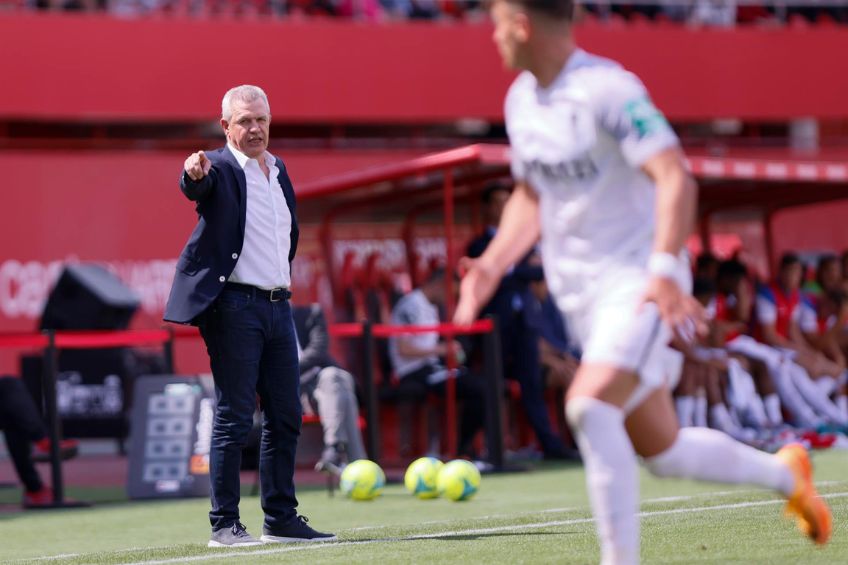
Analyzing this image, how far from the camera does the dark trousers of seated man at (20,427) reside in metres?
10.7

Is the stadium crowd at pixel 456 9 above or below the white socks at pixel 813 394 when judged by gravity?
above

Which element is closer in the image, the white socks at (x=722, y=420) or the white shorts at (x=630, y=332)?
the white shorts at (x=630, y=332)

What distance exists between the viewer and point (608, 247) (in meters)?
4.81

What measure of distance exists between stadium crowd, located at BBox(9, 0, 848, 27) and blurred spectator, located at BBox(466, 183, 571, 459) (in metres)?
10.6

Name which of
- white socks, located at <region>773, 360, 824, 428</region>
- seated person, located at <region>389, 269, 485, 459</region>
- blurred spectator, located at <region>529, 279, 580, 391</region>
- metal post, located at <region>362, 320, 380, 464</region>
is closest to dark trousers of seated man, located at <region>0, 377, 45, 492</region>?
metal post, located at <region>362, 320, 380, 464</region>

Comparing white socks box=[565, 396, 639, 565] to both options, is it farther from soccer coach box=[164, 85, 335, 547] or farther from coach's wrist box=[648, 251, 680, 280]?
soccer coach box=[164, 85, 335, 547]

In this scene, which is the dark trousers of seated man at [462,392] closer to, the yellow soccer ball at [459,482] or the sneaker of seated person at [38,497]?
the yellow soccer ball at [459,482]

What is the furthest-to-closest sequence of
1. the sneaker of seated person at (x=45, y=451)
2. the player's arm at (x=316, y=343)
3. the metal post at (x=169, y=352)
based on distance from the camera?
the metal post at (x=169, y=352)
the player's arm at (x=316, y=343)
the sneaker of seated person at (x=45, y=451)

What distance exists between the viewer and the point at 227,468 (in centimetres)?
720

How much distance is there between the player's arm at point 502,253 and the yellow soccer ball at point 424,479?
514cm

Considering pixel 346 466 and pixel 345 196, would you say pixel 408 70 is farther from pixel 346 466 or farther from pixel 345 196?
pixel 346 466


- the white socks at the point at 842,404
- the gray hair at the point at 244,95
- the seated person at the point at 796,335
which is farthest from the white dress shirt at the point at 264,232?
the white socks at the point at 842,404

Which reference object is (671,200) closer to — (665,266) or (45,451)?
(665,266)

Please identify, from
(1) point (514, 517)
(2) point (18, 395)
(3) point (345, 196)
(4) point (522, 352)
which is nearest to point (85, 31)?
(3) point (345, 196)
